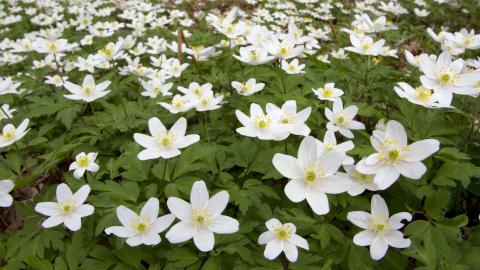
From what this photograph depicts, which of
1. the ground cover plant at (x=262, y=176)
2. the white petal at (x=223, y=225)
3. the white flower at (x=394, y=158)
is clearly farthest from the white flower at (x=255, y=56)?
the white petal at (x=223, y=225)

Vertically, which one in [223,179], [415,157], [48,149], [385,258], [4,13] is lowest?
[4,13]

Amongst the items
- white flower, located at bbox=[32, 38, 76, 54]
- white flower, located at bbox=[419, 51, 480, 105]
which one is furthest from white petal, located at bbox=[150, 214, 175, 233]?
white flower, located at bbox=[32, 38, 76, 54]

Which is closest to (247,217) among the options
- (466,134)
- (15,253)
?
(15,253)

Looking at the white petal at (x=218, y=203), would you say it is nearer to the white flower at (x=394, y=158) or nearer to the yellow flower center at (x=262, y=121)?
the yellow flower center at (x=262, y=121)

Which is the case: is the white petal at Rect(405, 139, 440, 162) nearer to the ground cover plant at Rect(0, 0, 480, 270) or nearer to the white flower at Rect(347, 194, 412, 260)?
the ground cover plant at Rect(0, 0, 480, 270)

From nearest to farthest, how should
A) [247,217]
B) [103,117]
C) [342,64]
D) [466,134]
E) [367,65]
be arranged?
[247,217] < [466,134] < [103,117] < [367,65] < [342,64]

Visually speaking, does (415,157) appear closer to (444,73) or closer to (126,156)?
(444,73)

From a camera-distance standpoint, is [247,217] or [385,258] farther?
[247,217]
